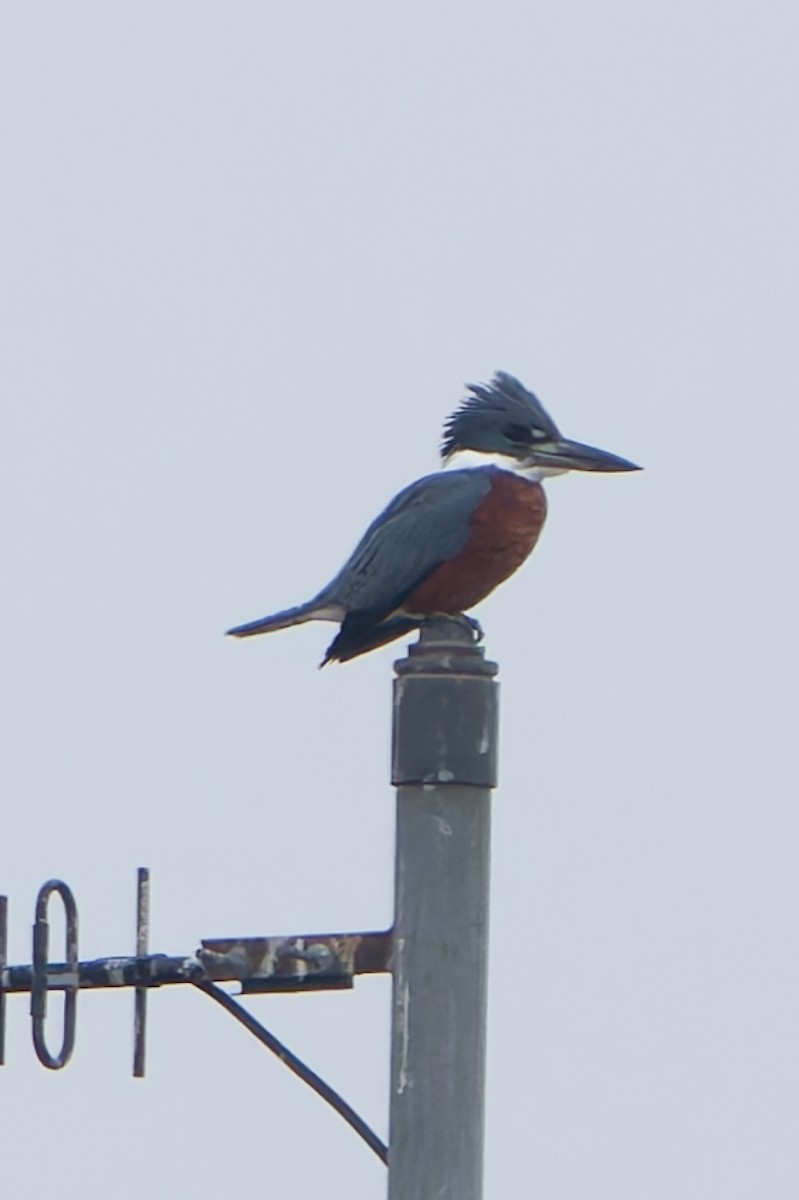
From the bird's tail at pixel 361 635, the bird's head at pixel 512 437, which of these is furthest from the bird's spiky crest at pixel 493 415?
the bird's tail at pixel 361 635

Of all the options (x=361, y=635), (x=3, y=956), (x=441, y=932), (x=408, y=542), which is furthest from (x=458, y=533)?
(x=441, y=932)

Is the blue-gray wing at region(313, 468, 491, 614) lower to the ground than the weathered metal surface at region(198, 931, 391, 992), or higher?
higher

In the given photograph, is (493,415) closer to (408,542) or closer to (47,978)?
(408,542)

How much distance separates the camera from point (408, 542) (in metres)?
5.70

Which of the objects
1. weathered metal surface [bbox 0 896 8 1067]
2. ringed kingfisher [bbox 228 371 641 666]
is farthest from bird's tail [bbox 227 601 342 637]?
weathered metal surface [bbox 0 896 8 1067]

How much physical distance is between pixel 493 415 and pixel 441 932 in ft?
11.0

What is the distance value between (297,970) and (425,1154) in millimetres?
386

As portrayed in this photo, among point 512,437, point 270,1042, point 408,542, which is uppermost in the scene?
point 512,437

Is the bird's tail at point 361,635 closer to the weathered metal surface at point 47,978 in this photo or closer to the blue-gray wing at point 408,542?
the blue-gray wing at point 408,542

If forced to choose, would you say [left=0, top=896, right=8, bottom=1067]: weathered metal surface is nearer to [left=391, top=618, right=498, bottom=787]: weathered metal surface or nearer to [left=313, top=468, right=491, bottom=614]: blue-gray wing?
[left=391, top=618, right=498, bottom=787]: weathered metal surface

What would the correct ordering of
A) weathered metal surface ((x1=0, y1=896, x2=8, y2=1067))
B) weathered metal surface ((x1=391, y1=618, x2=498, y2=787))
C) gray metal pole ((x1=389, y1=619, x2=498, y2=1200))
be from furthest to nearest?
weathered metal surface ((x1=0, y1=896, x2=8, y2=1067))
weathered metal surface ((x1=391, y1=618, x2=498, y2=787))
gray metal pole ((x1=389, y1=619, x2=498, y2=1200))

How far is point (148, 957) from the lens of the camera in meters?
3.70

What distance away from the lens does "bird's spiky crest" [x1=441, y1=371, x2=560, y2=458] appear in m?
6.56

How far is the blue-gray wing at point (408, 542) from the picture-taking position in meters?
5.60
